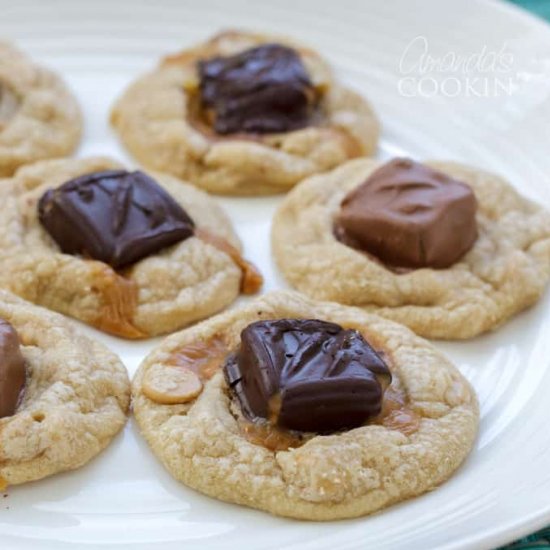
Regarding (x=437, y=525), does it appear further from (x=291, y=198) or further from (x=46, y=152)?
(x=46, y=152)

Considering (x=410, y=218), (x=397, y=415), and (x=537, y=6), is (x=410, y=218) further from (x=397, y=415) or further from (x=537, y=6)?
(x=537, y=6)

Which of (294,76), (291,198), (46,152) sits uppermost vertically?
(294,76)

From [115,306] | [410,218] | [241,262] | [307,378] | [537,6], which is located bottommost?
[115,306]

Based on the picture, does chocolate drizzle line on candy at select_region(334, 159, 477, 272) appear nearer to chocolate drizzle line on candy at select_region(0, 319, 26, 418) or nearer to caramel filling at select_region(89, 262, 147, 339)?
caramel filling at select_region(89, 262, 147, 339)

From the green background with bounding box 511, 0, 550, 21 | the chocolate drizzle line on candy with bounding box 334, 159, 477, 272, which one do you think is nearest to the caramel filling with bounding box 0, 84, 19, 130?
the chocolate drizzle line on candy with bounding box 334, 159, 477, 272

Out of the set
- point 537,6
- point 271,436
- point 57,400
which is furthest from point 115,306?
point 537,6

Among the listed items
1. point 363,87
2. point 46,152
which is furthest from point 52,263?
point 363,87
